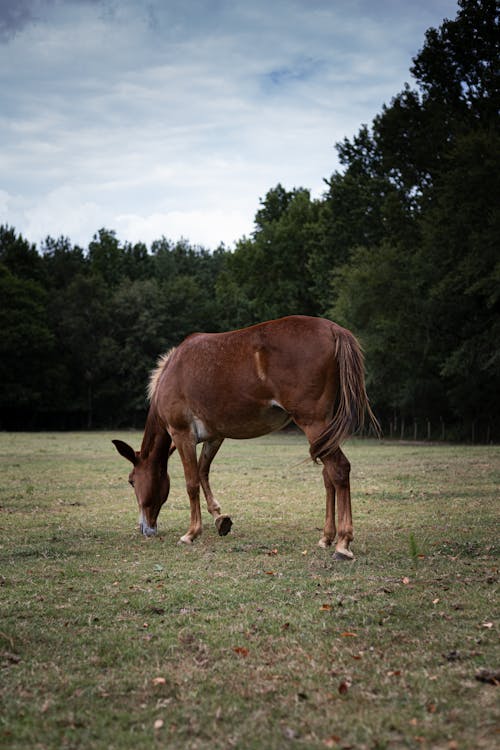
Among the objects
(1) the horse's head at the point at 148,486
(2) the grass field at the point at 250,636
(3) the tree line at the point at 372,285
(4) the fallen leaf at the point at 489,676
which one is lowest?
(2) the grass field at the point at 250,636

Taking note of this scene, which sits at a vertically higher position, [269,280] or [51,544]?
[269,280]

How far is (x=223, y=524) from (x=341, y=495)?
6.04ft

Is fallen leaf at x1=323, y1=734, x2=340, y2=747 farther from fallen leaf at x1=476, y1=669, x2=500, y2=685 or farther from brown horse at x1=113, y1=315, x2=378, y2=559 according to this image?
brown horse at x1=113, y1=315, x2=378, y2=559

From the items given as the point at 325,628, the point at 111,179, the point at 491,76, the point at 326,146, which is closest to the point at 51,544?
the point at 325,628

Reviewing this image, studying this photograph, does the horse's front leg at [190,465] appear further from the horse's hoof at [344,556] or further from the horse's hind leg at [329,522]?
the horse's hoof at [344,556]

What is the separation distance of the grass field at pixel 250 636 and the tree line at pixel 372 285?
2221 cm

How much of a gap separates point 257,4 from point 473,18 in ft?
59.0

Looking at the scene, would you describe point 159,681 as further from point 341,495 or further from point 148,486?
point 148,486

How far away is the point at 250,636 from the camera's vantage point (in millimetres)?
4484

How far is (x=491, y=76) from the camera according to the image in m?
32.7

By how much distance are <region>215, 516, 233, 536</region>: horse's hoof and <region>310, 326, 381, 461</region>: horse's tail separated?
5.42 feet

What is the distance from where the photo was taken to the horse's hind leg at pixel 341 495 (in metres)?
7.04

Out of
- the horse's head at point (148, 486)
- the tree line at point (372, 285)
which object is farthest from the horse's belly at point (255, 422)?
the tree line at point (372, 285)

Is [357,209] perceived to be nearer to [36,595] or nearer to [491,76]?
[491,76]
